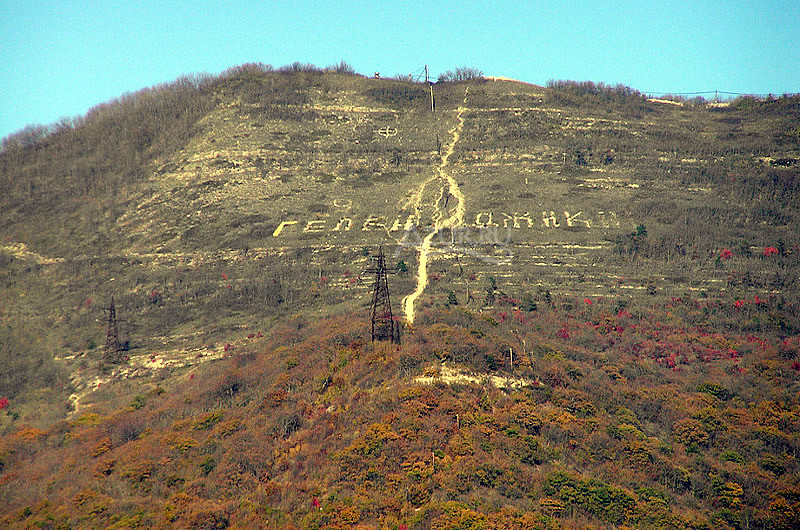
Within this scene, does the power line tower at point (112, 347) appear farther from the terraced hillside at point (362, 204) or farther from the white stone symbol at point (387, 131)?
the white stone symbol at point (387, 131)

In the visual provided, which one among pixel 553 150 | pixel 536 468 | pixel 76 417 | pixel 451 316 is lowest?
pixel 76 417

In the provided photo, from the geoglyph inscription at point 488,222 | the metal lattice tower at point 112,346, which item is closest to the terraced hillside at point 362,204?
the geoglyph inscription at point 488,222

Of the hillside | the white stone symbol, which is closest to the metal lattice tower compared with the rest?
the hillside

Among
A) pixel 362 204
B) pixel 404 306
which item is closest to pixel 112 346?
pixel 404 306

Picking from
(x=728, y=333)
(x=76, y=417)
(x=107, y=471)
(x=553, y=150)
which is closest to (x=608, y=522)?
(x=107, y=471)

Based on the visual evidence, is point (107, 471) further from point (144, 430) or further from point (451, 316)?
point (451, 316)

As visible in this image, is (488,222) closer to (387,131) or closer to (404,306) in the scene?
(404,306)
